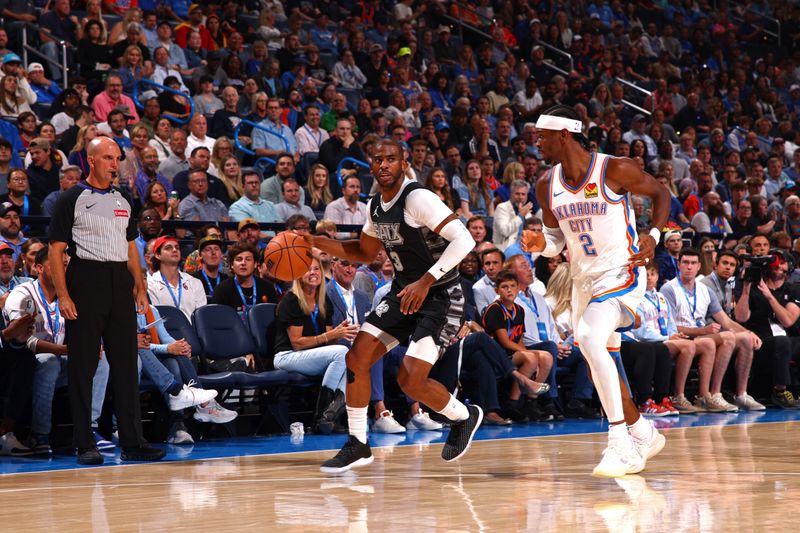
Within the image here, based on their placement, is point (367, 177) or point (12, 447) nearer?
point (12, 447)

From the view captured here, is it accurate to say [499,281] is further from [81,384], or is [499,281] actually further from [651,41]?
[651,41]

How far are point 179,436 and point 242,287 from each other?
168cm

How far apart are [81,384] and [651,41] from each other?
1732 cm

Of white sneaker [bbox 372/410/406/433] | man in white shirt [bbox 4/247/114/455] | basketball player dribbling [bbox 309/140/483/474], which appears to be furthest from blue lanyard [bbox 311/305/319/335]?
basketball player dribbling [bbox 309/140/483/474]

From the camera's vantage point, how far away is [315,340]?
886 cm

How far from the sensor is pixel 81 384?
6973 mm

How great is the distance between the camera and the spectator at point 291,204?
11336 mm

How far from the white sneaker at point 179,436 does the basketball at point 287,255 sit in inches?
82.9

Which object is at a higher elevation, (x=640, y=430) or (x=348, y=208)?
(x=348, y=208)

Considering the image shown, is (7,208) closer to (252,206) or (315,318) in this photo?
(315,318)

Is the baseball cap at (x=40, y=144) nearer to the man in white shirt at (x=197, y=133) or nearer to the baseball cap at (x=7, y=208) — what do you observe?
the baseball cap at (x=7, y=208)

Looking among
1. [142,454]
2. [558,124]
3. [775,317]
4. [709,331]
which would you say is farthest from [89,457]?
[775,317]

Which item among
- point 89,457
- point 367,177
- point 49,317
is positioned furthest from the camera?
point 367,177

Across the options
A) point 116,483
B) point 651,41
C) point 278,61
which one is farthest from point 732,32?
point 116,483
